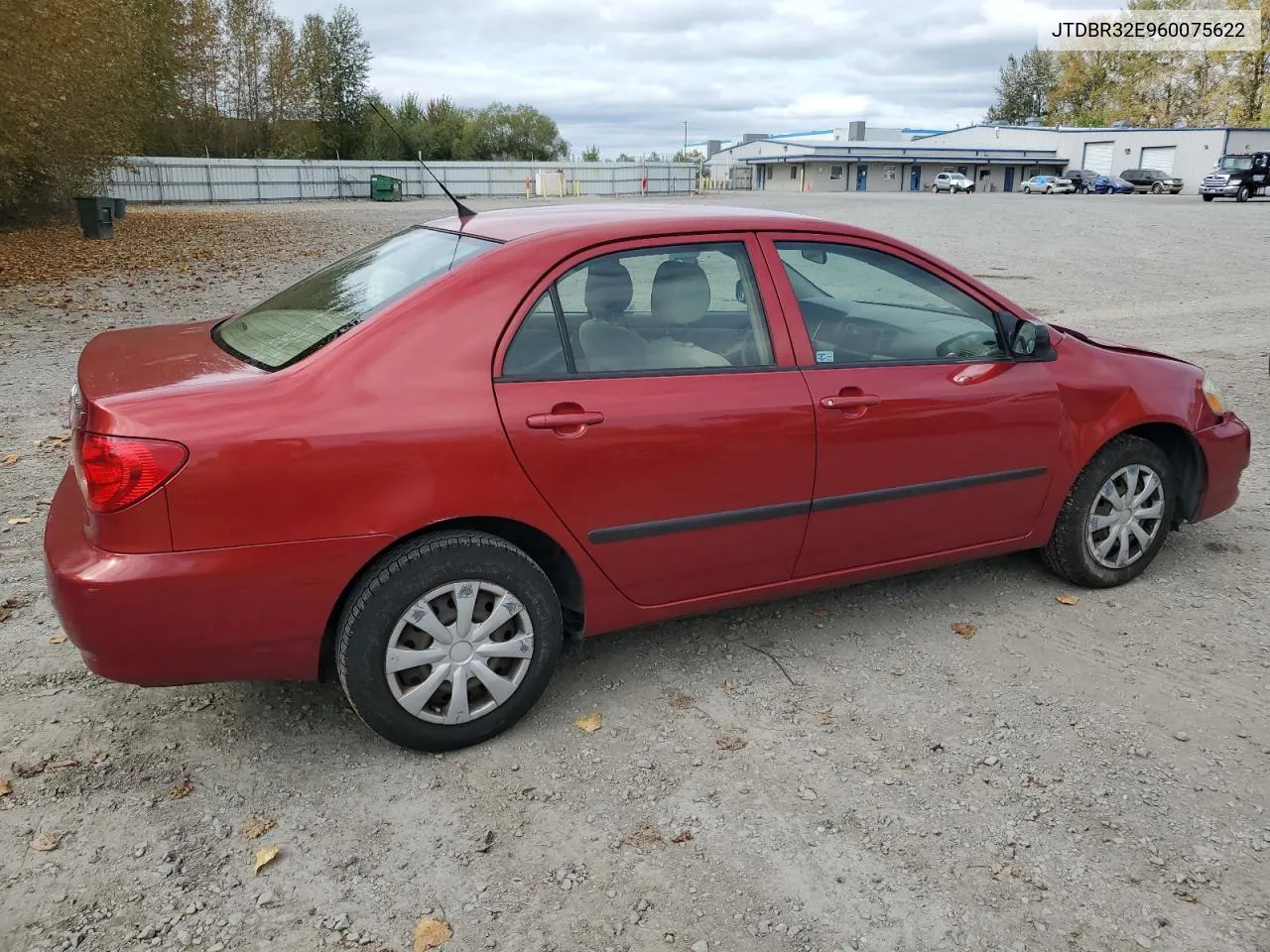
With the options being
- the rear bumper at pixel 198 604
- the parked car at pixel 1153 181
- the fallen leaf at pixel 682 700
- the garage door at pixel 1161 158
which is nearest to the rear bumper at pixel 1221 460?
the fallen leaf at pixel 682 700

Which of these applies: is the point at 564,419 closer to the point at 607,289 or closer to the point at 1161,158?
the point at 607,289

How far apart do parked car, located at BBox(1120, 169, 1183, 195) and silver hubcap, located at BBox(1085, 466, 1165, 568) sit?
193 feet

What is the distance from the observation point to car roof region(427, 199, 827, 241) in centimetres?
340

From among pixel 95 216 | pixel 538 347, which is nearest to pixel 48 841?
pixel 538 347

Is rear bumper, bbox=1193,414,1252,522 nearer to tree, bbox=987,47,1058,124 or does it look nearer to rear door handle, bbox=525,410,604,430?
rear door handle, bbox=525,410,604,430

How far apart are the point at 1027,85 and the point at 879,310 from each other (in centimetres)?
11210

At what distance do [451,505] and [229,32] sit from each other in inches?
2217

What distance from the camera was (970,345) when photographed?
3896mm

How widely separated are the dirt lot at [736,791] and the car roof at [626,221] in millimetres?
1592

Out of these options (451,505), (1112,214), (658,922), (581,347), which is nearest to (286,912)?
(658,922)

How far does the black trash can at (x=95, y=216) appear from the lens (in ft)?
73.3

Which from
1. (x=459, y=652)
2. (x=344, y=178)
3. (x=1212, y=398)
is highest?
(x=344, y=178)

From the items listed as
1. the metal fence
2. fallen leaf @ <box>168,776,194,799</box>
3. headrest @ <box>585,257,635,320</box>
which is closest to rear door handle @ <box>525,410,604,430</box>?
headrest @ <box>585,257,635,320</box>

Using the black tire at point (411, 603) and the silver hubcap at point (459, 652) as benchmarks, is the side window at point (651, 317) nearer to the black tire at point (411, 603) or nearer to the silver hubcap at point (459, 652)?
the black tire at point (411, 603)
